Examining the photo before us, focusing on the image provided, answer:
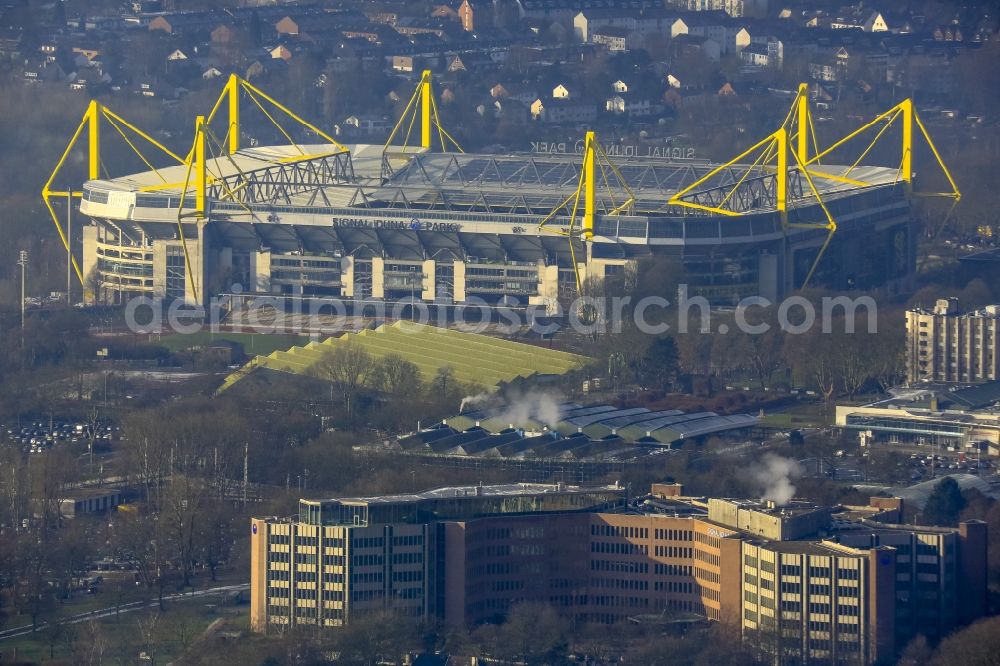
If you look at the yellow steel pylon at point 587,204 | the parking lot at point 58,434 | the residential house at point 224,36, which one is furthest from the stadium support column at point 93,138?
the residential house at point 224,36

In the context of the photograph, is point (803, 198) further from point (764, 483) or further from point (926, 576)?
point (926, 576)

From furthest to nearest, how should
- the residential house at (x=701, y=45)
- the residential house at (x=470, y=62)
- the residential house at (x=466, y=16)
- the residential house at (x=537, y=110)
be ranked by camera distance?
the residential house at (x=466, y=16) → the residential house at (x=701, y=45) → the residential house at (x=470, y=62) → the residential house at (x=537, y=110)

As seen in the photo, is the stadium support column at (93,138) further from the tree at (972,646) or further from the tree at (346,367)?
the tree at (972,646)

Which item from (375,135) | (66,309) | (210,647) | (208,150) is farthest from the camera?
(375,135)

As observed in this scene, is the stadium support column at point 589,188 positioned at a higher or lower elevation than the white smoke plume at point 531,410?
higher

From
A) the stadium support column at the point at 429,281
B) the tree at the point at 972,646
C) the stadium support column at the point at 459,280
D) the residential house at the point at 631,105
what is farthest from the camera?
the residential house at the point at 631,105

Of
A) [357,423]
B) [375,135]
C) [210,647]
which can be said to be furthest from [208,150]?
[210,647]
